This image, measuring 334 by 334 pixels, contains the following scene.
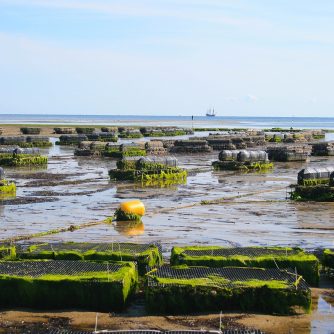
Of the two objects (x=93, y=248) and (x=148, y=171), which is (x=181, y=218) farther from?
(x=148, y=171)

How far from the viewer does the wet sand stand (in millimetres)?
17594

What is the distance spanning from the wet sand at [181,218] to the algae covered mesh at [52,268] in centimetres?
142

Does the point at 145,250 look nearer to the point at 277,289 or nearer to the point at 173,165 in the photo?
the point at 277,289

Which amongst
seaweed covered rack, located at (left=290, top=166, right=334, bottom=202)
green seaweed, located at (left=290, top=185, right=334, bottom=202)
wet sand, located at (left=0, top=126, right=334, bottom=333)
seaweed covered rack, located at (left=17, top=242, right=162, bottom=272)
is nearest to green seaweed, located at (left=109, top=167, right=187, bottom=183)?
wet sand, located at (left=0, top=126, right=334, bottom=333)

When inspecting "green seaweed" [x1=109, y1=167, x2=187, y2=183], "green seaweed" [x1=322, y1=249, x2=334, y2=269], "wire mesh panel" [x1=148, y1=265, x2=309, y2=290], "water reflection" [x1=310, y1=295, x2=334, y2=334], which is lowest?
"green seaweed" [x1=109, y1=167, x2=187, y2=183]

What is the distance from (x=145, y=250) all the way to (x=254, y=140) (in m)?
85.1

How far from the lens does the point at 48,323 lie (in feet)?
57.0

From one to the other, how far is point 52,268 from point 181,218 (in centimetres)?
1535

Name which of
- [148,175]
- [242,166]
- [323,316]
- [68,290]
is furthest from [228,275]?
[242,166]

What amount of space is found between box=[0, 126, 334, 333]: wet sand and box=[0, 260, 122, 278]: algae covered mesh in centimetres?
142

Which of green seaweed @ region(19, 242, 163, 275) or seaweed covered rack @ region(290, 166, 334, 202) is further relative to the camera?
seaweed covered rack @ region(290, 166, 334, 202)

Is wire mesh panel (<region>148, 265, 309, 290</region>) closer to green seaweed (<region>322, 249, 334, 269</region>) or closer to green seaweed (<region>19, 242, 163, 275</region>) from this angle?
green seaweed (<region>19, 242, 163, 275</region>)

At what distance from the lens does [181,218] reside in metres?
34.8

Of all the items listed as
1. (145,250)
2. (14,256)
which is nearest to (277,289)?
(145,250)
